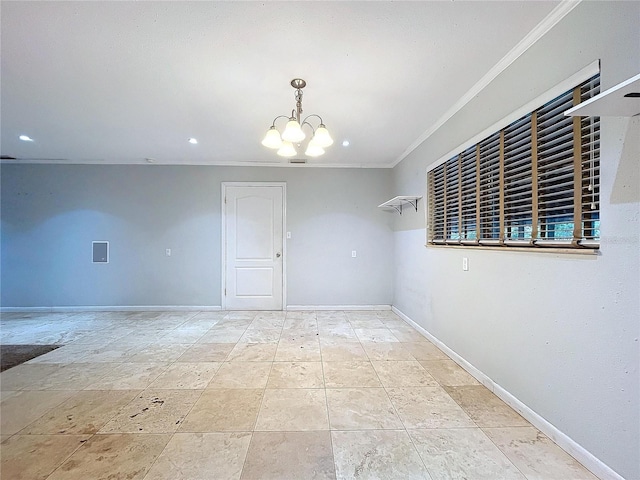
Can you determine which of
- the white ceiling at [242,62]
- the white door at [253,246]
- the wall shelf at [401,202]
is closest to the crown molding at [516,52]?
the white ceiling at [242,62]

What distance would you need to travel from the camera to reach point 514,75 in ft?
6.60

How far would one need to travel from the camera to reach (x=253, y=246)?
4895mm

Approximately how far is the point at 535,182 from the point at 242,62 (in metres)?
2.21

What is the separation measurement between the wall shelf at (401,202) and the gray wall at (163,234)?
1.34ft

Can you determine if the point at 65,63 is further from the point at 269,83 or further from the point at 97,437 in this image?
the point at 97,437

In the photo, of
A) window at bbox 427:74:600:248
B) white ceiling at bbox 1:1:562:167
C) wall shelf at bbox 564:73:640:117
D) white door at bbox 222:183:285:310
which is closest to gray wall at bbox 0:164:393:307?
white door at bbox 222:183:285:310

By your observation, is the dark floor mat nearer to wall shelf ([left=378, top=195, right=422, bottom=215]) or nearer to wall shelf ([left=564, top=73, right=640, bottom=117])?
wall shelf ([left=378, top=195, right=422, bottom=215])

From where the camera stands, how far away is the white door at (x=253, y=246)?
488 centimetres

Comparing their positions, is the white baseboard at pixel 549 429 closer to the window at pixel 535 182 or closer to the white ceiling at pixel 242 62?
the window at pixel 535 182

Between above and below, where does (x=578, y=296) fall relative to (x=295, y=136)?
below

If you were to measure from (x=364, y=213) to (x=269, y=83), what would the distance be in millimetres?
3007

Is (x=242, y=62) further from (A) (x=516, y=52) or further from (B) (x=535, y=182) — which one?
(B) (x=535, y=182)

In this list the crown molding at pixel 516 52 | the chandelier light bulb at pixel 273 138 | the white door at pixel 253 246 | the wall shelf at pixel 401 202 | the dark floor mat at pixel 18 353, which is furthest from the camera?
the white door at pixel 253 246

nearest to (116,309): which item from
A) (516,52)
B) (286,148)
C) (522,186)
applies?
(286,148)
